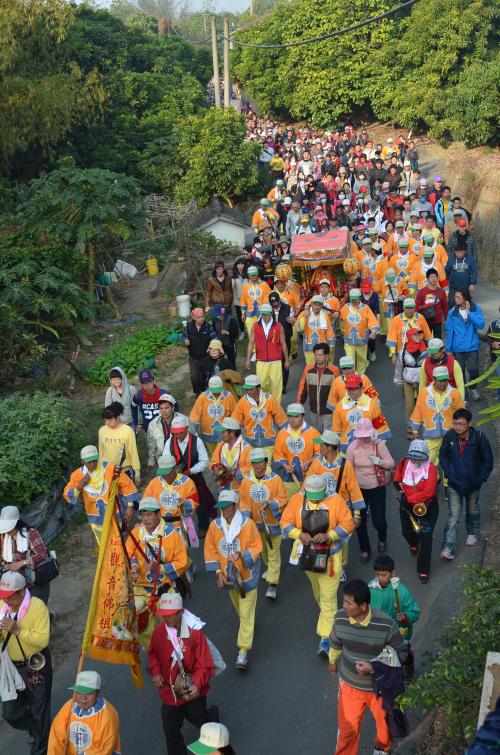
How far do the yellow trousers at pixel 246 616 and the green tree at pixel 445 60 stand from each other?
2430 cm

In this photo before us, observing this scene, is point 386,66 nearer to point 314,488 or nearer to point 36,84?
point 36,84

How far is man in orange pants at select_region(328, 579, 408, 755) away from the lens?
19.4ft

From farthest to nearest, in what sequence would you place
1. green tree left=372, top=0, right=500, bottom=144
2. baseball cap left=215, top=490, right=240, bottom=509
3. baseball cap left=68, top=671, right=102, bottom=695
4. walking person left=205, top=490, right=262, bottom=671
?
green tree left=372, top=0, right=500, bottom=144 < walking person left=205, top=490, right=262, bottom=671 < baseball cap left=215, top=490, right=240, bottom=509 < baseball cap left=68, top=671, right=102, bottom=695

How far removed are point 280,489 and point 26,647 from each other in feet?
9.15

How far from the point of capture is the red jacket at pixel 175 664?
6184 millimetres

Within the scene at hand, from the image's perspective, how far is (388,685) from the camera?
19.5 ft

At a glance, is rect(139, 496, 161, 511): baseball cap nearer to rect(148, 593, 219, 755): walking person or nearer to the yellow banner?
the yellow banner

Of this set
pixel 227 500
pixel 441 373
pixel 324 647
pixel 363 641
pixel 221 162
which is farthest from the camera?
pixel 221 162

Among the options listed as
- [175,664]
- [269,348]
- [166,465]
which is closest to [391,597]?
[175,664]

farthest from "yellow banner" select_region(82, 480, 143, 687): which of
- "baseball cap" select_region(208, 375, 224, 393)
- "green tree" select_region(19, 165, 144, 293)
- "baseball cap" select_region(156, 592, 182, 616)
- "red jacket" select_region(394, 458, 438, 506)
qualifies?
"green tree" select_region(19, 165, 144, 293)

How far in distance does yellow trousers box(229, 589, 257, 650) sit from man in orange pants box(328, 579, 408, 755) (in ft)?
5.15

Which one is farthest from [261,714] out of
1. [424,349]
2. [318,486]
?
[424,349]

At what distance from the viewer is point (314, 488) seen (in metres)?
7.44

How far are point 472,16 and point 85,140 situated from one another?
1444 centimetres
